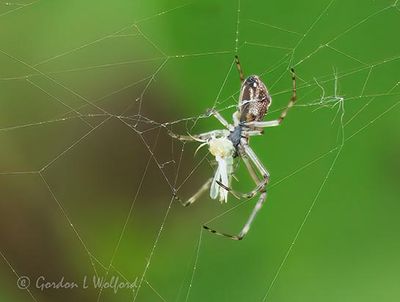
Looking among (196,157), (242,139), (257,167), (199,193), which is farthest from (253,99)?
(196,157)

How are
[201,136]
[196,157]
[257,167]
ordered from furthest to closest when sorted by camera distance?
[196,157] → [257,167] → [201,136]

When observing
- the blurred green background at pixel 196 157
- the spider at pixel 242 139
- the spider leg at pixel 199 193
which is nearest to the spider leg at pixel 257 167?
the spider at pixel 242 139

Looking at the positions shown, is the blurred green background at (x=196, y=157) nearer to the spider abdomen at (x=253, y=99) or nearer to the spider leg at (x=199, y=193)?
the spider leg at (x=199, y=193)

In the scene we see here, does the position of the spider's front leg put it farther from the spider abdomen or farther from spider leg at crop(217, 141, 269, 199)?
the spider abdomen

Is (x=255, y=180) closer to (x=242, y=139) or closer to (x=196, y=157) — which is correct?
(x=242, y=139)

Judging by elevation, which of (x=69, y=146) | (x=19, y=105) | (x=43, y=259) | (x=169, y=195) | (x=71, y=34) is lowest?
(x=43, y=259)

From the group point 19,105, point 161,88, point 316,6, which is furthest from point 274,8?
point 19,105

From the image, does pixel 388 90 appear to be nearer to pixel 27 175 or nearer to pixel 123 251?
pixel 123 251
